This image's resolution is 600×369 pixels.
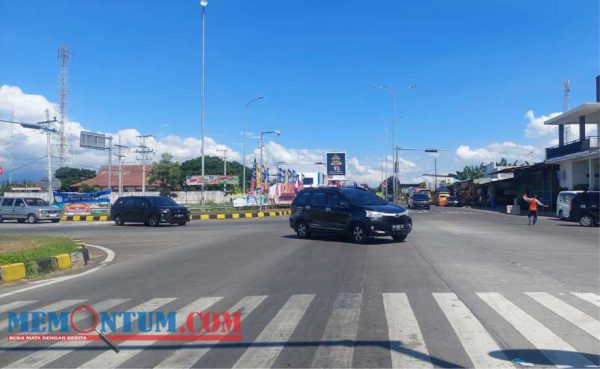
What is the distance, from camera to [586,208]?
26047mm

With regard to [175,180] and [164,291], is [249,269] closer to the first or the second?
[164,291]

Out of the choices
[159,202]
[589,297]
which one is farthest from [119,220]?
[589,297]

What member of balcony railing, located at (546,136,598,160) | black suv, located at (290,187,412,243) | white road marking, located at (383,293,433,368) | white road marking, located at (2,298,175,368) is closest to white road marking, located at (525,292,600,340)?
white road marking, located at (383,293,433,368)

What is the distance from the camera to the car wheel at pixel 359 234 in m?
16.2

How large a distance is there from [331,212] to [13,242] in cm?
1023

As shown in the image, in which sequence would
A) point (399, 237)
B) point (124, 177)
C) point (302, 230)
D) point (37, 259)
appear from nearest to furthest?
1. point (37, 259)
2. point (399, 237)
3. point (302, 230)
4. point (124, 177)

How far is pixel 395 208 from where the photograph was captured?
1652 cm

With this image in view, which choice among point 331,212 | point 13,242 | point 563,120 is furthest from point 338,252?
point 563,120

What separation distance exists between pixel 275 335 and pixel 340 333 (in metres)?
0.78

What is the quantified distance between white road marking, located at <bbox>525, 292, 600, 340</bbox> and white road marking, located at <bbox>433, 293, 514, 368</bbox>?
121cm

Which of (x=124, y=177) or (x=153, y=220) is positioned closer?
(x=153, y=220)

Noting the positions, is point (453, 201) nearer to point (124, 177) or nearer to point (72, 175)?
point (124, 177)

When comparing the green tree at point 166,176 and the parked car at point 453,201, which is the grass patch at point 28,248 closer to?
the parked car at point 453,201

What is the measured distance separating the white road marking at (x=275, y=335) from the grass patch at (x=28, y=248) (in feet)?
24.0
